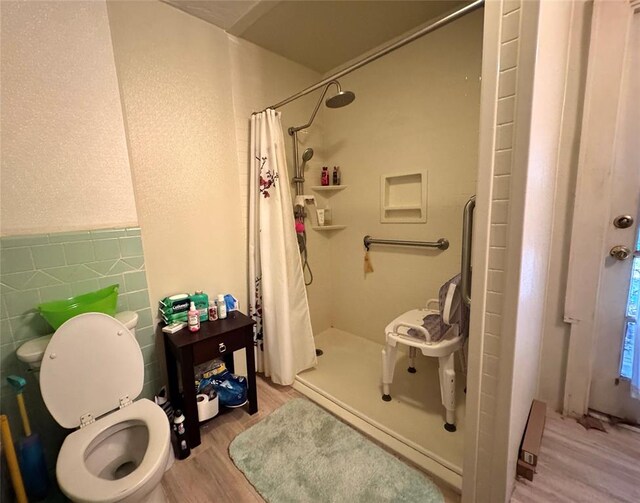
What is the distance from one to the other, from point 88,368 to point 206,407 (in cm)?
62

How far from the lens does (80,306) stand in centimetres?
122

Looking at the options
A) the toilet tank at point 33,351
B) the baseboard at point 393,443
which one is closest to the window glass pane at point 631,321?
the baseboard at point 393,443

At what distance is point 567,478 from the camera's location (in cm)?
122

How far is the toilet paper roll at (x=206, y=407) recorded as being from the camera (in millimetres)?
1511

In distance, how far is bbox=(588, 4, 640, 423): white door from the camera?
51.7 inches

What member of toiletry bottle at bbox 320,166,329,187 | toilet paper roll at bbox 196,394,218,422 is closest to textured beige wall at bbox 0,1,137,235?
toilet paper roll at bbox 196,394,218,422

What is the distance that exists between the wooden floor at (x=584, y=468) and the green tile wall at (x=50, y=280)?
6.71 feet

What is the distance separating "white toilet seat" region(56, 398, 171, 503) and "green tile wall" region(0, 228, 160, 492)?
0.35m

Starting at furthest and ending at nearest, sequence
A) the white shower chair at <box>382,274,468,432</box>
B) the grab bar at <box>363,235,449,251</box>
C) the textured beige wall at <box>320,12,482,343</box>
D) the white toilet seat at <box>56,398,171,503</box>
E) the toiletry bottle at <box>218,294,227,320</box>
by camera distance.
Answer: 1. the grab bar at <box>363,235,449,251</box>
2. the textured beige wall at <box>320,12,482,343</box>
3. the toiletry bottle at <box>218,294,227,320</box>
4. the white shower chair at <box>382,274,468,432</box>
5. the white toilet seat at <box>56,398,171,503</box>

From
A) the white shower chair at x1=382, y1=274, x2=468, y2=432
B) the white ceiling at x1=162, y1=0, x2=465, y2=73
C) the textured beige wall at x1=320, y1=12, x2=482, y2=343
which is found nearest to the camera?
the white shower chair at x1=382, y1=274, x2=468, y2=432

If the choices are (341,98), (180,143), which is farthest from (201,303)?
(341,98)

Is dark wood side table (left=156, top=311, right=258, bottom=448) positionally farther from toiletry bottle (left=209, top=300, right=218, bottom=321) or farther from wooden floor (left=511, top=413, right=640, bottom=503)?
wooden floor (left=511, top=413, right=640, bottom=503)

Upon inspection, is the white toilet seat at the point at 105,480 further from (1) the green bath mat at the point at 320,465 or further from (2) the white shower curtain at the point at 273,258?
(2) the white shower curtain at the point at 273,258

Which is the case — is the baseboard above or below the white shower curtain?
below
